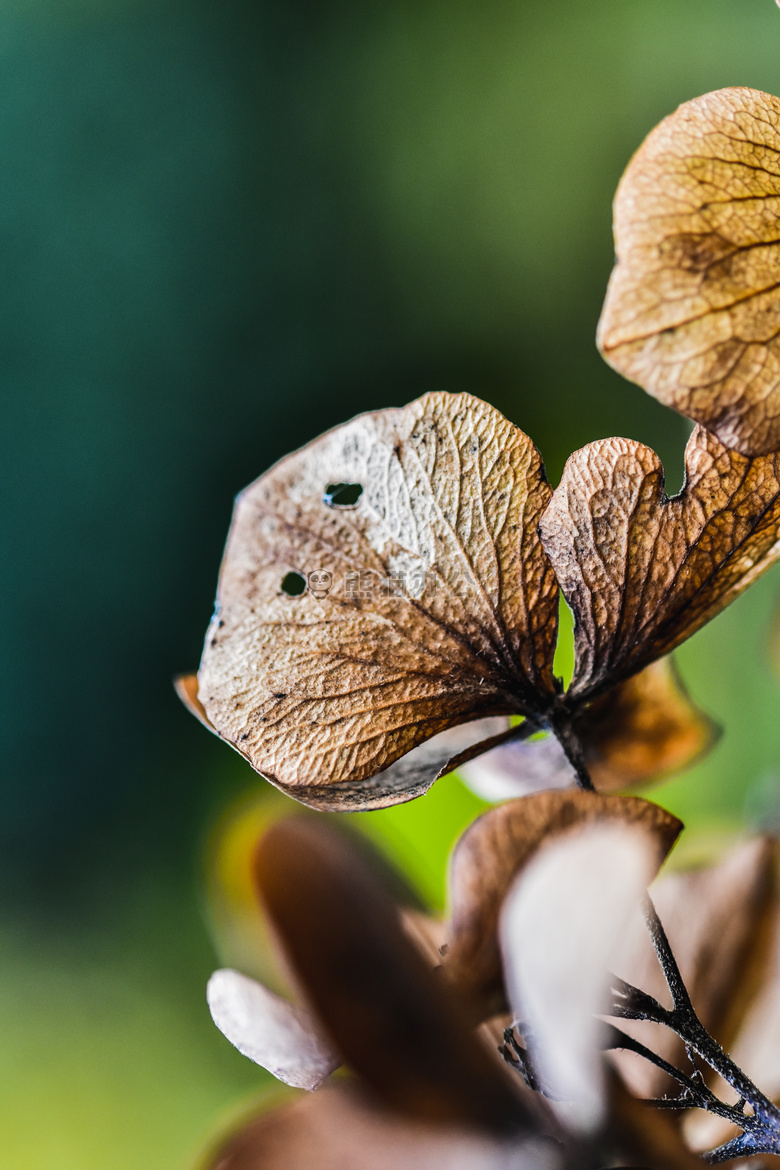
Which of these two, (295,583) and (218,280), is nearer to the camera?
(295,583)

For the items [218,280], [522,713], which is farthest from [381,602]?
[218,280]

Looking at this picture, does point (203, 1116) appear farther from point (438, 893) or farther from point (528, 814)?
point (528, 814)

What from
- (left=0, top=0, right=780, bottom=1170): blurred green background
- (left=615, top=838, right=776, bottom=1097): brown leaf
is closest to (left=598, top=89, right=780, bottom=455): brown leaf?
(left=615, top=838, right=776, bottom=1097): brown leaf

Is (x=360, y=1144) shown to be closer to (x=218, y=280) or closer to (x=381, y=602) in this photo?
(x=381, y=602)

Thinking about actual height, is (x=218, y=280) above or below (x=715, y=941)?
above

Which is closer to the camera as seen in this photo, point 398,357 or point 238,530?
point 238,530

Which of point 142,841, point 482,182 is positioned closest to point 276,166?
point 482,182

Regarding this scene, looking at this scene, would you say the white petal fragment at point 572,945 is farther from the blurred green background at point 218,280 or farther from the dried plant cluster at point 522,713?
the blurred green background at point 218,280
